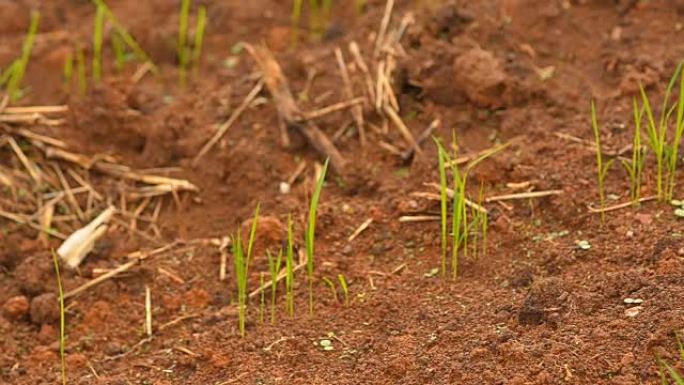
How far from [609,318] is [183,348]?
0.92m

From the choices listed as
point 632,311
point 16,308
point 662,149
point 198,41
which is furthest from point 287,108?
point 632,311

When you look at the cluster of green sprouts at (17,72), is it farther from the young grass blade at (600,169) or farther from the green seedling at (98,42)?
the young grass blade at (600,169)

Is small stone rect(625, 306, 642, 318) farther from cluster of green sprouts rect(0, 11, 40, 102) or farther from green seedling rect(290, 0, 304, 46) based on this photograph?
cluster of green sprouts rect(0, 11, 40, 102)

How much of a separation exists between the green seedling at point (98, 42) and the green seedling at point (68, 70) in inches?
2.9

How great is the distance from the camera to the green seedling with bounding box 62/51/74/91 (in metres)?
3.47

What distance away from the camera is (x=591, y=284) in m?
2.37

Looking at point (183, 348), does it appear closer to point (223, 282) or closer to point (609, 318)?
point (223, 282)

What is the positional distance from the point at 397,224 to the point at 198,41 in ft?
→ 3.55

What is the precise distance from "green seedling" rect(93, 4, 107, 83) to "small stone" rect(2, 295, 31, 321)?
3.42ft

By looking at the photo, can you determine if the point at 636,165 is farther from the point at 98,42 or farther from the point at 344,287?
the point at 98,42

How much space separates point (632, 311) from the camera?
225 cm

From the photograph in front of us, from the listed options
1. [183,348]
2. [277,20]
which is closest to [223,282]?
[183,348]

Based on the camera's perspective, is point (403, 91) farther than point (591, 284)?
Yes

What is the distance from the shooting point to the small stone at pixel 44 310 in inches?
104
